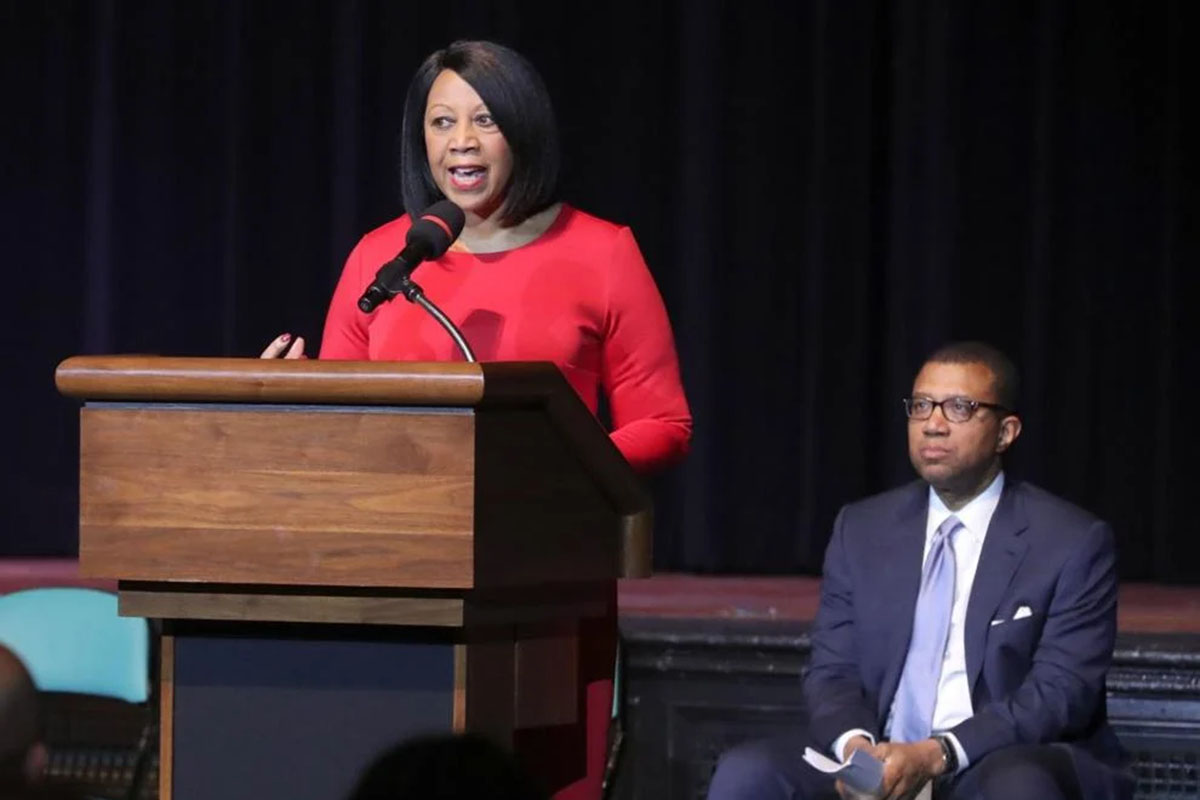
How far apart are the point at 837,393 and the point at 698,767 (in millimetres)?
2036

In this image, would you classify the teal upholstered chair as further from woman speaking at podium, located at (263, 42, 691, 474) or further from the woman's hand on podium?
the woman's hand on podium

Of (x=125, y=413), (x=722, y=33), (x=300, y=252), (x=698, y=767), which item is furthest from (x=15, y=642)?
(x=722, y=33)

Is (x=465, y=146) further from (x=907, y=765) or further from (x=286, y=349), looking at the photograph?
(x=907, y=765)

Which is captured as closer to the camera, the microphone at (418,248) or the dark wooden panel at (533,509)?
the dark wooden panel at (533,509)

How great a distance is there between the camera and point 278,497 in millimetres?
2023

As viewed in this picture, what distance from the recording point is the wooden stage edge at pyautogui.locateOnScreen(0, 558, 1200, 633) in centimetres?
498

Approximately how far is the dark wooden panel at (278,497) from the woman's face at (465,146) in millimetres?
585

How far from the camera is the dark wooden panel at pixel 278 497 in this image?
1.99 meters

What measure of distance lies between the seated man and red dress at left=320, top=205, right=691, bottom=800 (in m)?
1.09

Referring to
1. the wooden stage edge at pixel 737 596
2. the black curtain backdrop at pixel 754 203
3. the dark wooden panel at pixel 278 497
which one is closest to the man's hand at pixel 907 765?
the wooden stage edge at pixel 737 596

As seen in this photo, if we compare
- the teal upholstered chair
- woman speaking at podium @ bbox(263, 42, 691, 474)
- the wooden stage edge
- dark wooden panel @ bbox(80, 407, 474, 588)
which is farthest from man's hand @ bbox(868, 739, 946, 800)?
dark wooden panel @ bbox(80, 407, 474, 588)

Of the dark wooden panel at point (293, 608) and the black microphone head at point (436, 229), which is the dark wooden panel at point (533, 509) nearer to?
the dark wooden panel at point (293, 608)

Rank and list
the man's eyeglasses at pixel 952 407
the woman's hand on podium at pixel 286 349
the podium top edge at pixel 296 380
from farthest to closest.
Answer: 1. the man's eyeglasses at pixel 952 407
2. the woman's hand on podium at pixel 286 349
3. the podium top edge at pixel 296 380

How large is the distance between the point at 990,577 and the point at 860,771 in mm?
482
